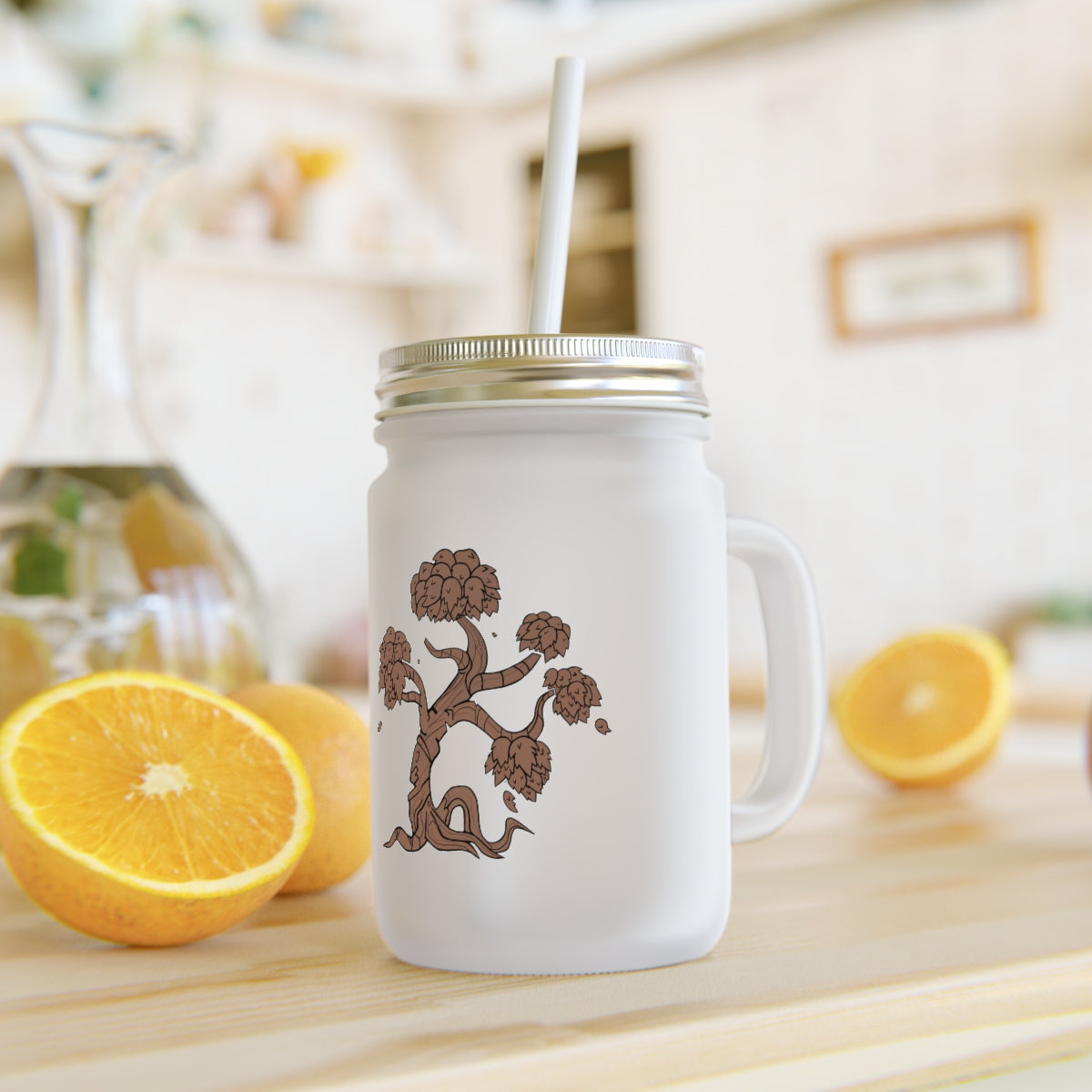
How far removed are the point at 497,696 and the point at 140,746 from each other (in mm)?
168

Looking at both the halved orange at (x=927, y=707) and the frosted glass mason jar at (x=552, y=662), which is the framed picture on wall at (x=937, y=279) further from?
the frosted glass mason jar at (x=552, y=662)

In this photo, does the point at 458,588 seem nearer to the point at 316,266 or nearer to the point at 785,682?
the point at 785,682

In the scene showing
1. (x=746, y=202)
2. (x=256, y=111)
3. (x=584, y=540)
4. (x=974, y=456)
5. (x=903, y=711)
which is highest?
(x=256, y=111)

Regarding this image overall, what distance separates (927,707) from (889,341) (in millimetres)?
2905

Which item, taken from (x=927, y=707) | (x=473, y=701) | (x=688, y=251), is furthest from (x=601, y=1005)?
(x=688, y=251)

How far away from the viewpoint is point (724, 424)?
155 inches

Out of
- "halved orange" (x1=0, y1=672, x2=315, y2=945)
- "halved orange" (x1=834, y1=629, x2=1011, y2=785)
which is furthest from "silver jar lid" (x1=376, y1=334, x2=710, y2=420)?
"halved orange" (x1=834, y1=629, x2=1011, y2=785)

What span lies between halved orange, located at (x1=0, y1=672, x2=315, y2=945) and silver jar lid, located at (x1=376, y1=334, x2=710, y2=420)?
175 millimetres

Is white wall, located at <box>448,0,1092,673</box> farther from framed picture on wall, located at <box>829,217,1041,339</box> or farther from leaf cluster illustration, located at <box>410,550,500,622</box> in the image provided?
leaf cluster illustration, located at <box>410,550,500,622</box>

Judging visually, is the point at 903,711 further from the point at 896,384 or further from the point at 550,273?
the point at 896,384

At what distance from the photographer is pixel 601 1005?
411 millimetres

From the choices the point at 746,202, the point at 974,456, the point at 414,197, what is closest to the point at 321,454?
the point at 414,197

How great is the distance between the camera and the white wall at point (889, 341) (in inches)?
133

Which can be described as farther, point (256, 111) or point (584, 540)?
point (256, 111)
